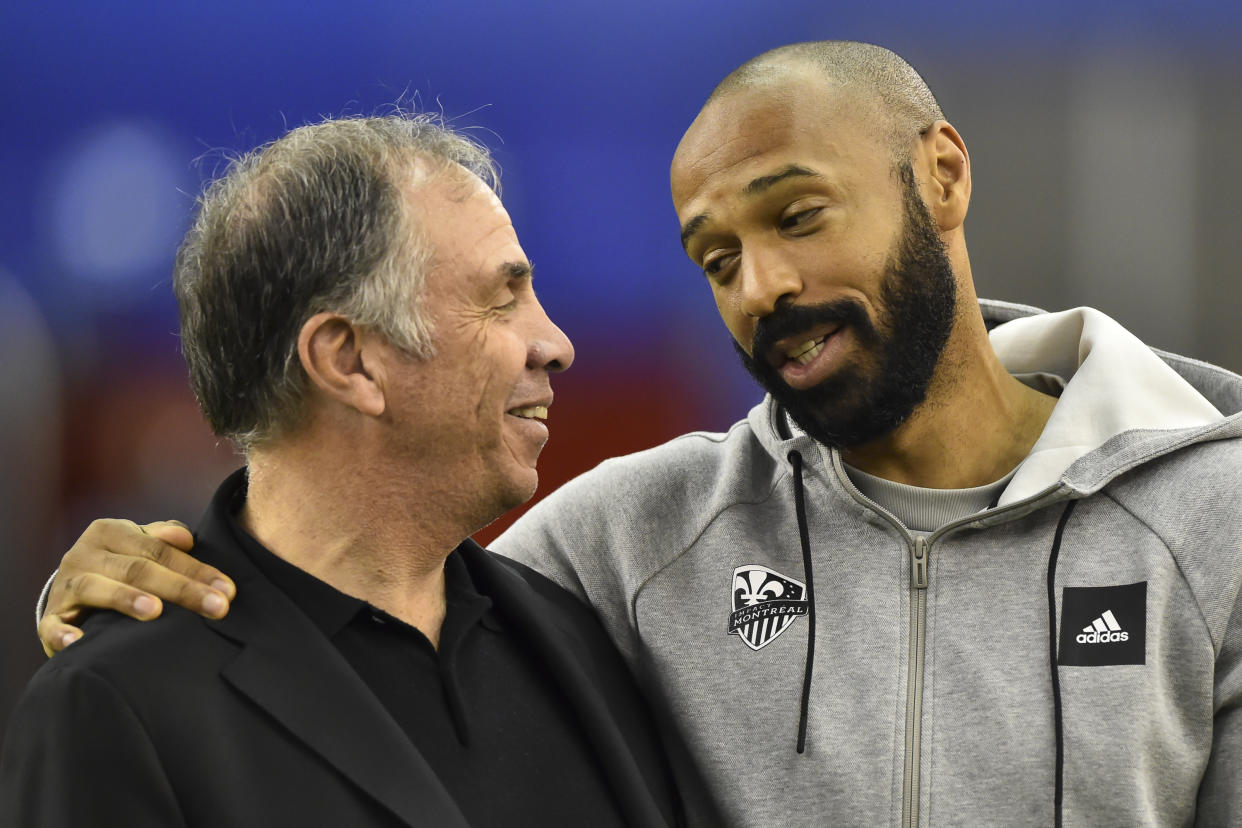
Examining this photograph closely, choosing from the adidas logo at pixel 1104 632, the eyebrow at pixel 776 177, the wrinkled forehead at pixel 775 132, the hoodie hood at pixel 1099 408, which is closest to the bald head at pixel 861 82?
the wrinkled forehead at pixel 775 132

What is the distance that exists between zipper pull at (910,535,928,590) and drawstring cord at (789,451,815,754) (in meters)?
0.14

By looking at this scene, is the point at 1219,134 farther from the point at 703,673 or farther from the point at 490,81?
the point at 703,673

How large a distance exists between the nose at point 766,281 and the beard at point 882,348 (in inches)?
0.9

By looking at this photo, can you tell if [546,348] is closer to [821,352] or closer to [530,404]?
[530,404]

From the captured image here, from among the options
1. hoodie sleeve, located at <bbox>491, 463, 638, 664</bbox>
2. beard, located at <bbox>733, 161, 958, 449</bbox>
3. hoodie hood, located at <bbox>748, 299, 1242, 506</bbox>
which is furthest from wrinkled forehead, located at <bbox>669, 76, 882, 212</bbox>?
hoodie sleeve, located at <bbox>491, 463, 638, 664</bbox>

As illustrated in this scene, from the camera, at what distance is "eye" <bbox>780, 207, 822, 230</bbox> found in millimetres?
1745

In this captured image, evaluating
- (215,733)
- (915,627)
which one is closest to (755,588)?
(915,627)

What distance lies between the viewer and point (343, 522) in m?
1.52

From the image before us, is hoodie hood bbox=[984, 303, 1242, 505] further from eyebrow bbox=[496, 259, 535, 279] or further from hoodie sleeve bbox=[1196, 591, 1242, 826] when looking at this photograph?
eyebrow bbox=[496, 259, 535, 279]

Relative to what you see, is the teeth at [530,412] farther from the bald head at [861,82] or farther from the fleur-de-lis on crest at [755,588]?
the bald head at [861,82]

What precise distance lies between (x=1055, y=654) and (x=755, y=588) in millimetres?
411

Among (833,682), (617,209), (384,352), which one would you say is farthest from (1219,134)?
(384,352)

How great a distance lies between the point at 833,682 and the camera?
1.63 m

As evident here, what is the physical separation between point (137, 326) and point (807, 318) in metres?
2.72
